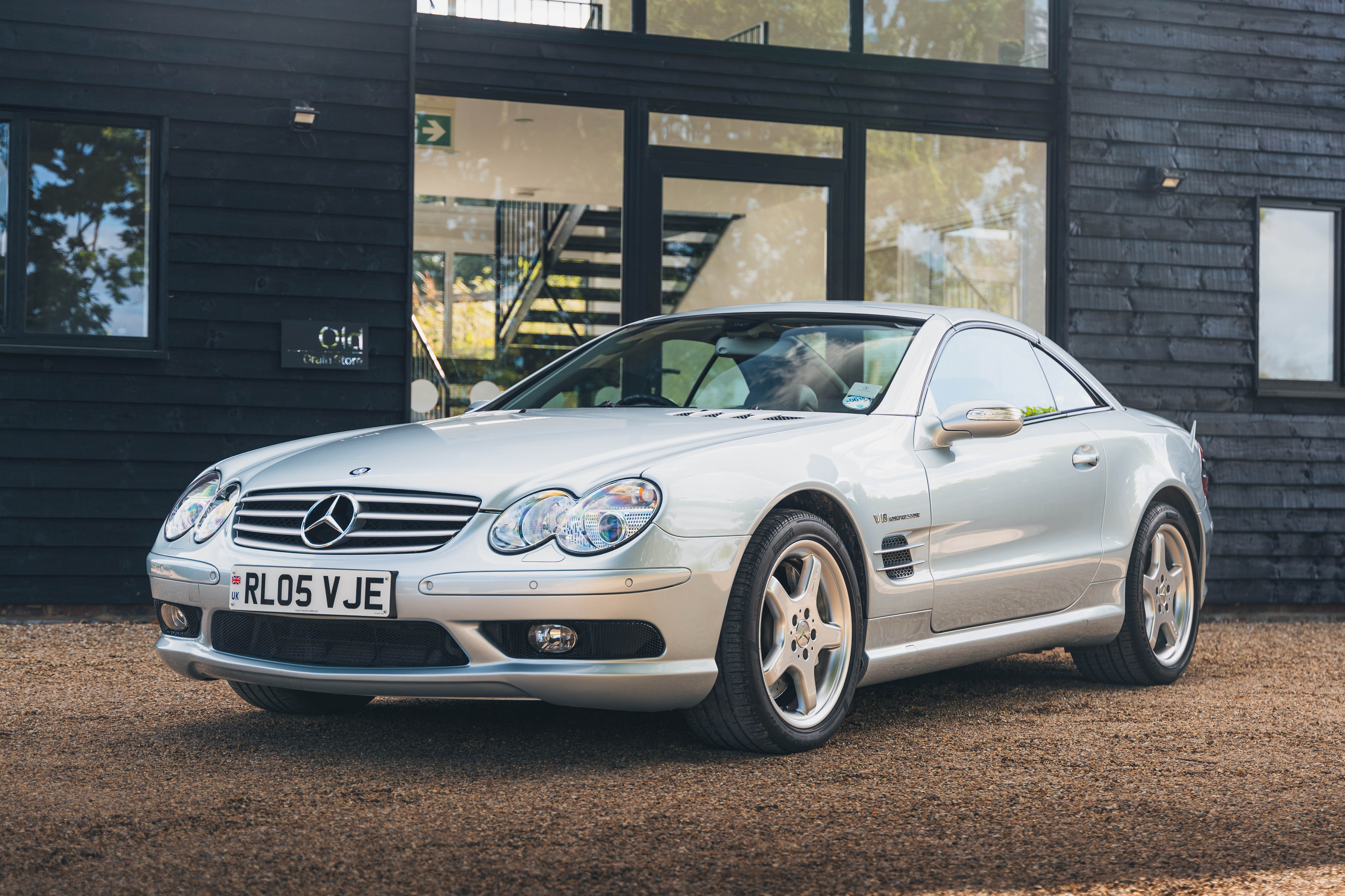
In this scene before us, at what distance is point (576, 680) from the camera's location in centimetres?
365

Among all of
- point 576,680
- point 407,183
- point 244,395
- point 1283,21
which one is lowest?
point 576,680

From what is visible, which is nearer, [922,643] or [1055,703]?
[922,643]

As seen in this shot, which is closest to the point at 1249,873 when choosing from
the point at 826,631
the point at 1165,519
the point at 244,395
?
the point at 826,631

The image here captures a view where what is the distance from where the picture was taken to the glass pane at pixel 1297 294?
956 centimetres

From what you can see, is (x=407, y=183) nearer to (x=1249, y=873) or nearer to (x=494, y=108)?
(x=494, y=108)

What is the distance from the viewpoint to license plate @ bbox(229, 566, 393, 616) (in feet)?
12.1

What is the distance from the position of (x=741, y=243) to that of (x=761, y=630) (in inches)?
194

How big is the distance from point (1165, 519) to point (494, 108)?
4575mm

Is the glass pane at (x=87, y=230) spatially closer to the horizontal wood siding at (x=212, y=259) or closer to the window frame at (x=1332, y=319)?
the horizontal wood siding at (x=212, y=259)

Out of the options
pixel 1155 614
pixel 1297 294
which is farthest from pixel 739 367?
pixel 1297 294

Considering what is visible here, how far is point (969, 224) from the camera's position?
30.3 ft

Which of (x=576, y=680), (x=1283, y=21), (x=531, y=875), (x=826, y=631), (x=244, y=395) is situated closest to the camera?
(x=531, y=875)

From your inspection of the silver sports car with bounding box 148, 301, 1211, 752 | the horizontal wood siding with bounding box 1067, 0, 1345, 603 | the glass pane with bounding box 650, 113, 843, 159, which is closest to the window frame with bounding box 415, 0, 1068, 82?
the horizontal wood siding with bounding box 1067, 0, 1345, 603

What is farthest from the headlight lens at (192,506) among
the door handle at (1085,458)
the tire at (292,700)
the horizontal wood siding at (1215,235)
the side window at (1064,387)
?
the horizontal wood siding at (1215,235)
